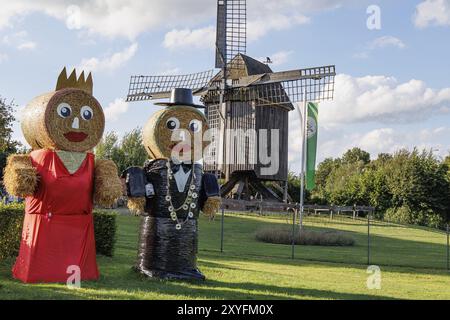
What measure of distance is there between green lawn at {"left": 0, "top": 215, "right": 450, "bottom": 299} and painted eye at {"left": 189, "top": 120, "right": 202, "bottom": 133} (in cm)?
237

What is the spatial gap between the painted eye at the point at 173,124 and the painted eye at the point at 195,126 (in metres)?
0.21

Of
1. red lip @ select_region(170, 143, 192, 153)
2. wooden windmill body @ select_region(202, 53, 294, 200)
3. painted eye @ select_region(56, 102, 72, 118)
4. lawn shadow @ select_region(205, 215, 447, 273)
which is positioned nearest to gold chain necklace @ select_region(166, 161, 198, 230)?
red lip @ select_region(170, 143, 192, 153)

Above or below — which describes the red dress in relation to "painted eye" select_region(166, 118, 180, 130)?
below

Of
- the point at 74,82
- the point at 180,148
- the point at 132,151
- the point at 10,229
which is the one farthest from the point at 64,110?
the point at 132,151

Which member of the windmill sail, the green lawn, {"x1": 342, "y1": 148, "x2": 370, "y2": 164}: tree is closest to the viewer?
the green lawn

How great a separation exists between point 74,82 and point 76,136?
3.50 ft

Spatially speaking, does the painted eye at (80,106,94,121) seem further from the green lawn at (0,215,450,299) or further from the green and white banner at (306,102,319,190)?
the green and white banner at (306,102,319,190)

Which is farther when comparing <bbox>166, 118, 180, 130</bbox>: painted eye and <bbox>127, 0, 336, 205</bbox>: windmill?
<bbox>127, 0, 336, 205</bbox>: windmill

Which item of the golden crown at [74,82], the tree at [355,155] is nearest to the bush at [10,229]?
the golden crown at [74,82]

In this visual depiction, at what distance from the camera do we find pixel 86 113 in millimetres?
9219

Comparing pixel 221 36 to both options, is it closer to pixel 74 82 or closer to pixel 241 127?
pixel 241 127

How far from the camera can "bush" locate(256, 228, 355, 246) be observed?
75.6 feet
